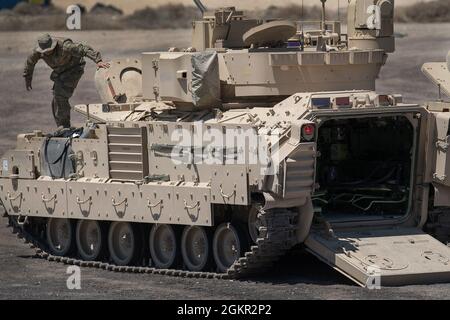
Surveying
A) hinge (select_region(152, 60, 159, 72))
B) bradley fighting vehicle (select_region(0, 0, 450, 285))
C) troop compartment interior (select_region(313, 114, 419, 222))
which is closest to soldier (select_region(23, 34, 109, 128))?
bradley fighting vehicle (select_region(0, 0, 450, 285))

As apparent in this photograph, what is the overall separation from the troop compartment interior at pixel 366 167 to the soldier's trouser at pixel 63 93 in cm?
487

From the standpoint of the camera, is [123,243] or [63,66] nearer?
[123,243]

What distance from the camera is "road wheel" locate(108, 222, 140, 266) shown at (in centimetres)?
2855

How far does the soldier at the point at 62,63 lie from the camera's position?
30406 mm

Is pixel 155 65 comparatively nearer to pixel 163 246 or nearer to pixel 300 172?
pixel 163 246

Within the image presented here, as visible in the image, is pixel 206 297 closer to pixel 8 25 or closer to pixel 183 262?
pixel 183 262

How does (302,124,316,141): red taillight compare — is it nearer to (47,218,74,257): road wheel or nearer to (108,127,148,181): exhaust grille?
(108,127,148,181): exhaust grille

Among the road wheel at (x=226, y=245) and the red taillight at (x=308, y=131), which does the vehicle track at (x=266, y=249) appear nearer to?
the road wheel at (x=226, y=245)

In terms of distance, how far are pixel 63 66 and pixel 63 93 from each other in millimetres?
468

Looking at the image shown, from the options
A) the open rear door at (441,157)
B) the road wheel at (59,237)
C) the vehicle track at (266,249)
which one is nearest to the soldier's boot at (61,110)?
the road wheel at (59,237)

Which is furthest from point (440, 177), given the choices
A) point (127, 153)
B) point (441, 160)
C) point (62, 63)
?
point (62, 63)

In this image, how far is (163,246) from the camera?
92.8 ft

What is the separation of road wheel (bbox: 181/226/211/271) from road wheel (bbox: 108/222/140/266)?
1073 millimetres

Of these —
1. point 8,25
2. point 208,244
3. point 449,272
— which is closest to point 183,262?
point 208,244
